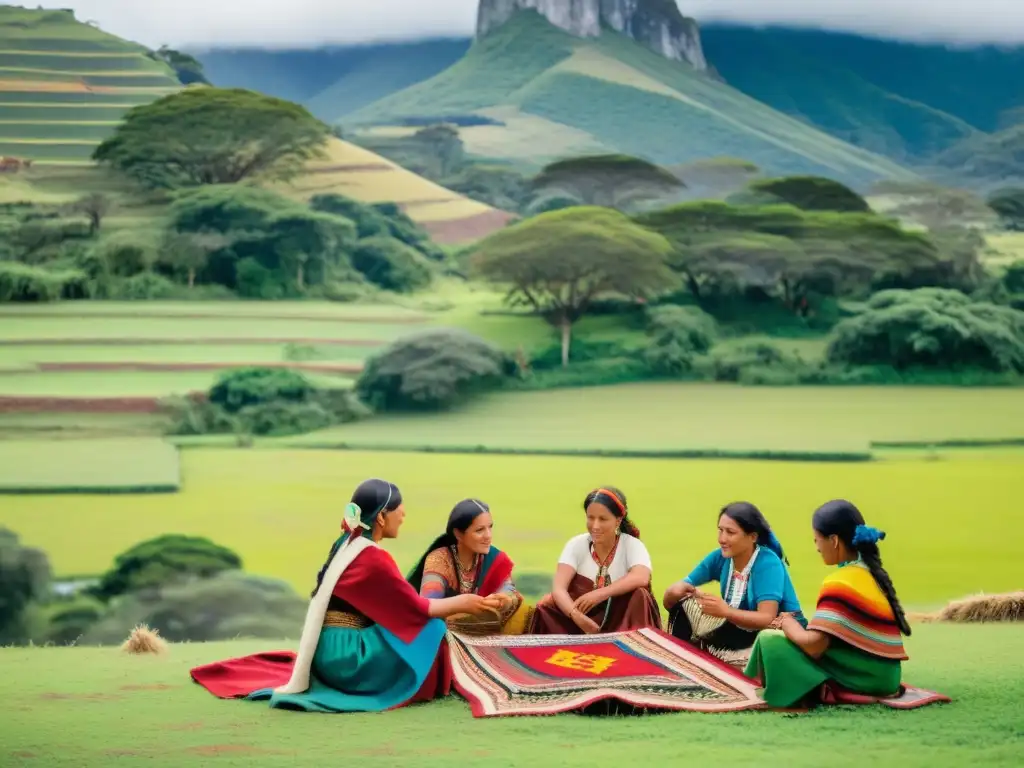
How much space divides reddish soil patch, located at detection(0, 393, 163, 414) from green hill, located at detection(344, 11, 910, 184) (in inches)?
154

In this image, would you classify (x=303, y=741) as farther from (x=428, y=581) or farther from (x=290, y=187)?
(x=290, y=187)

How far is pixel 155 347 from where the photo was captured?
1198 cm

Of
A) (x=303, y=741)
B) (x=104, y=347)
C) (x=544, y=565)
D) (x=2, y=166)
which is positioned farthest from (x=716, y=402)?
(x=303, y=741)

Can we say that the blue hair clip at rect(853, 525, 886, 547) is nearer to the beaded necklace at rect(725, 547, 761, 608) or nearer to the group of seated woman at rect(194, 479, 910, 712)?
the group of seated woman at rect(194, 479, 910, 712)

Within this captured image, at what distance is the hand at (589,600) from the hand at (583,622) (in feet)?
0.07

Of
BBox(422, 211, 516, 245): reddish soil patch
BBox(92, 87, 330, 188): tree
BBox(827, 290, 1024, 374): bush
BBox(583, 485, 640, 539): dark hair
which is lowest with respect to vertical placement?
BBox(583, 485, 640, 539): dark hair

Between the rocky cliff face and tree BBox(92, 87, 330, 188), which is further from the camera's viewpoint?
the rocky cliff face

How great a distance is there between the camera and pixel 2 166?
12.5 meters

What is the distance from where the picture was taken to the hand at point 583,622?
4.64 m

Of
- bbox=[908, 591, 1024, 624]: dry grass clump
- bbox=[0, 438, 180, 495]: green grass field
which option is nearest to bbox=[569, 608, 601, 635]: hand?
bbox=[908, 591, 1024, 624]: dry grass clump

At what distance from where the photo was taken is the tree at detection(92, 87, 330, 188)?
41.7 feet

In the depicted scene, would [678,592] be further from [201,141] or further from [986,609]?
[201,141]

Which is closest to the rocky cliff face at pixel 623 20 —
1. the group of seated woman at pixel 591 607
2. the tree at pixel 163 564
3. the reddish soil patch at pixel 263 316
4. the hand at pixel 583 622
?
the reddish soil patch at pixel 263 316

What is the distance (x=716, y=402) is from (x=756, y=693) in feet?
27.0
